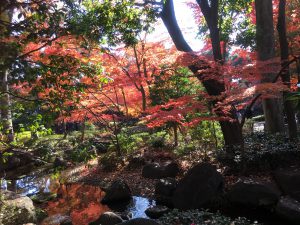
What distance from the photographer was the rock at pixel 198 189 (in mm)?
7516

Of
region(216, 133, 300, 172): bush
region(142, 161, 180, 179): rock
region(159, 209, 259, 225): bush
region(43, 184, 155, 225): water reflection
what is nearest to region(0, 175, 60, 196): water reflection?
region(43, 184, 155, 225): water reflection

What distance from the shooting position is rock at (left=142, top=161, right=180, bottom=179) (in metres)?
10.1

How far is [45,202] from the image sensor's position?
9797mm

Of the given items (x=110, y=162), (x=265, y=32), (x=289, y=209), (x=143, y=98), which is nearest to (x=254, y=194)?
(x=289, y=209)

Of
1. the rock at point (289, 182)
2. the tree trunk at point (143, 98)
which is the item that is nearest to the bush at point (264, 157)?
the rock at point (289, 182)

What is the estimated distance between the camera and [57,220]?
791 cm

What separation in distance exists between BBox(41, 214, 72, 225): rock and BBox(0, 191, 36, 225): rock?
415mm

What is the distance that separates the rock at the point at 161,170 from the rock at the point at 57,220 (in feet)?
10.7

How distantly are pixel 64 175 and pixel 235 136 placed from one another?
7.34 metres

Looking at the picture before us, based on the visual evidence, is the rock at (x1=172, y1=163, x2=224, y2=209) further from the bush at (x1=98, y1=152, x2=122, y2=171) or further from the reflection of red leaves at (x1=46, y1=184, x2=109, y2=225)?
the bush at (x1=98, y1=152, x2=122, y2=171)

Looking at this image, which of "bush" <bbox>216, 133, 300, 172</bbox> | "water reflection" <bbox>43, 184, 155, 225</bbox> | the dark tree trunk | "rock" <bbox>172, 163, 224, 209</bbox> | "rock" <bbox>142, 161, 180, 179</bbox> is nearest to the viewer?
"rock" <bbox>172, 163, 224, 209</bbox>

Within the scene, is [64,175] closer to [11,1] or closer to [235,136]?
[235,136]

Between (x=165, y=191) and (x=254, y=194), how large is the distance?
246 centimetres

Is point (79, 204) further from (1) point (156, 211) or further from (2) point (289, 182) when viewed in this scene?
(2) point (289, 182)
